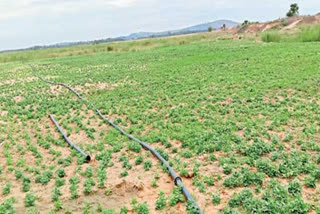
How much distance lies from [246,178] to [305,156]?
120 centimetres

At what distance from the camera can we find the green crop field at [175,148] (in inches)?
181

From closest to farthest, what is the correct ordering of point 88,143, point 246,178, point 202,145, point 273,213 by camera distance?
point 273,213
point 246,178
point 202,145
point 88,143

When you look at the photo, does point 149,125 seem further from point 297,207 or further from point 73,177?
point 297,207

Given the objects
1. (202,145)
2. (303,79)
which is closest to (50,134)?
→ (202,145)

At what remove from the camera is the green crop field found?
181 inches

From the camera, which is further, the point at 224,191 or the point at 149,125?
the point at 149,125

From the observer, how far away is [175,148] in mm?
6277

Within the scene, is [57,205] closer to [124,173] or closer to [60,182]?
[60,182]

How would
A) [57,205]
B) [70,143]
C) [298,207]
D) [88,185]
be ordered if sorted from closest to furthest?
[298,207]
[57,205]
[88,185]
[70,143]

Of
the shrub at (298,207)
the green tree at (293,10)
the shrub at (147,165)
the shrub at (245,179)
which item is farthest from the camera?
the green tree at (293,10)

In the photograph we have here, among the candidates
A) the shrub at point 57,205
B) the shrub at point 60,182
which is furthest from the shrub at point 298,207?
the shrub at point 60,182

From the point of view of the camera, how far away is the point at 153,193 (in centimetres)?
485

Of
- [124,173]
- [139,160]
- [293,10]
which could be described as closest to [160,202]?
[124,173]

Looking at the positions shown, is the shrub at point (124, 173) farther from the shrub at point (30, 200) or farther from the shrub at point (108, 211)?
the shrub at point (30, 200)
